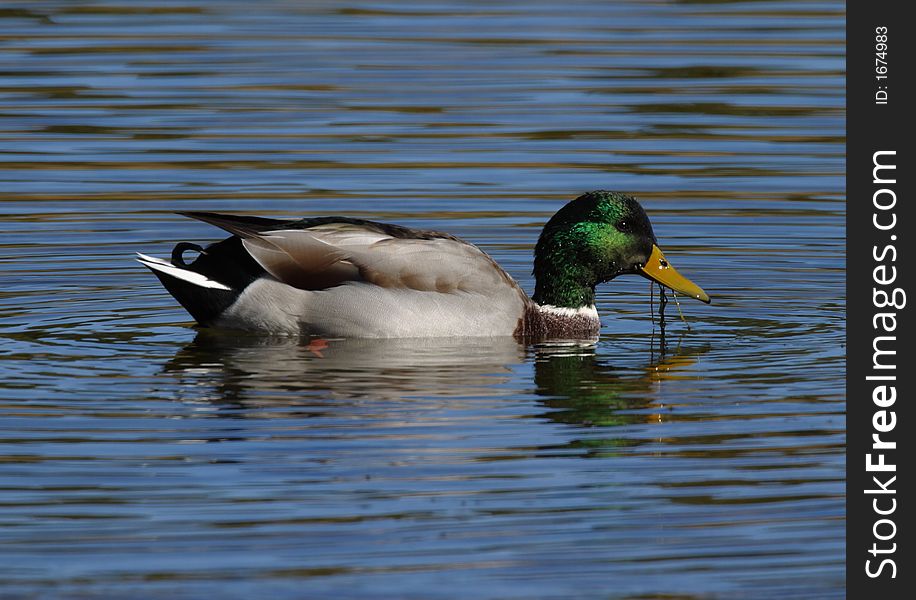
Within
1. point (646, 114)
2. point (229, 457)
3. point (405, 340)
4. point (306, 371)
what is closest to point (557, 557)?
point (229, 457)

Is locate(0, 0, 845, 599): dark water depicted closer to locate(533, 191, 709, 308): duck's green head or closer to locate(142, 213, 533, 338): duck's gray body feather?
locate(142, 213, 533, 338): duck's gray body feather

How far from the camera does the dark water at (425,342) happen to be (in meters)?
7.60

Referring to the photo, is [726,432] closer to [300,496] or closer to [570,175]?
[300,496]

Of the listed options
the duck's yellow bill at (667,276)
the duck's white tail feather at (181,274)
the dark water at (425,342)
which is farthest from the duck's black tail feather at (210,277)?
the duck's yellow bill at (667,276)

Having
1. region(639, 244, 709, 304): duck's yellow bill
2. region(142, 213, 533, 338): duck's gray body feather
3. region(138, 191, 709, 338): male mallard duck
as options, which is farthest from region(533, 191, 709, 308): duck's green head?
region(142, 213, 533, 338): duck's gray body feather

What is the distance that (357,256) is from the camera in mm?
11562

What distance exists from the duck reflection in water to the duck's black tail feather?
0.66 feet

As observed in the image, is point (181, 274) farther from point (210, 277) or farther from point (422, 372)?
point (422, 372)

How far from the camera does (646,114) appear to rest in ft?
59.3

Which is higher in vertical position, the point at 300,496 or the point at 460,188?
the point at 460,188

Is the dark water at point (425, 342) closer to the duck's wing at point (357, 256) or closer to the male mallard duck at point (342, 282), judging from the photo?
the male mallard duck at point (342, 282)

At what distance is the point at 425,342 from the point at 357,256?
628 millimetres

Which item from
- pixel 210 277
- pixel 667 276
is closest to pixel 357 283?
pixel 210 277
